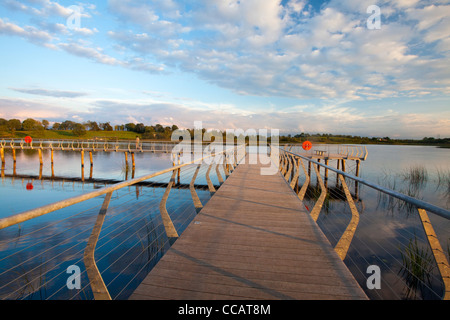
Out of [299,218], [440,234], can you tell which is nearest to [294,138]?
[440,234]

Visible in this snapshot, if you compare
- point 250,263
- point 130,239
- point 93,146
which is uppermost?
point 93,146

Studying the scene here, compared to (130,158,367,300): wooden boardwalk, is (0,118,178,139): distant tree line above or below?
above

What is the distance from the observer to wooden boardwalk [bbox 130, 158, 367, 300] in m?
1.72

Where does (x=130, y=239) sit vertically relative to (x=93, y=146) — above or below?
below

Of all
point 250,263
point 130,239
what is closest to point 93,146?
point 130,239

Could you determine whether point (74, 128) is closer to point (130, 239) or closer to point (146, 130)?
point (146, 130)

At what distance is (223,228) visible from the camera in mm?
3049

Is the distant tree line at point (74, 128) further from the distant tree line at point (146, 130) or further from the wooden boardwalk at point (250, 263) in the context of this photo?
the wooden boardwalk at point (250, 263)

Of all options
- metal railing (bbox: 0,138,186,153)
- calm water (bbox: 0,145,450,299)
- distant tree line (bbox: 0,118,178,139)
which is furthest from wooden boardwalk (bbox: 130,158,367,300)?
distant tree line (bbox: 0,118,178,139)

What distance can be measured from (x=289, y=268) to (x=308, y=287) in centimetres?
28

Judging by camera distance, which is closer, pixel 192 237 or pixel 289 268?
pixel 289 268

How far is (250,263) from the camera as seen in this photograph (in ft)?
7.03

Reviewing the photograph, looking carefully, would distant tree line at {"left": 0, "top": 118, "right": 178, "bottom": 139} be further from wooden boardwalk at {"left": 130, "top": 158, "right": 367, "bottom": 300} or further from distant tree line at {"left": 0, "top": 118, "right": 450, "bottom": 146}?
wooden boardwalk at {"left": 130, "top": 158, "right": 367, "bottom": 300}
